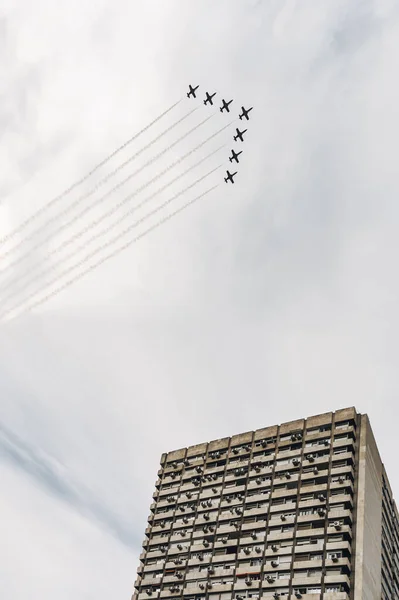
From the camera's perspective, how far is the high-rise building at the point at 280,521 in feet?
253

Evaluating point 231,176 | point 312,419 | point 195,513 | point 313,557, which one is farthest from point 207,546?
point 231,176

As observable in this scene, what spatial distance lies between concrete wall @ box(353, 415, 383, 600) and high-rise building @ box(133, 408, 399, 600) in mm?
131

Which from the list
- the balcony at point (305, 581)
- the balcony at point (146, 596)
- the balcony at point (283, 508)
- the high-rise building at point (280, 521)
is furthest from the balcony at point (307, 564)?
the balcony at point (146, 596)

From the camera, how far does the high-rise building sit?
77.1m

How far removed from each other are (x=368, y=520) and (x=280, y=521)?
10.8 metres

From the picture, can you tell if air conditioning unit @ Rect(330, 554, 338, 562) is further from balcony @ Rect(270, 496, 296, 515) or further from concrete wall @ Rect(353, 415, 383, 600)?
balcony @ Rect(270, 496, 296, 515)

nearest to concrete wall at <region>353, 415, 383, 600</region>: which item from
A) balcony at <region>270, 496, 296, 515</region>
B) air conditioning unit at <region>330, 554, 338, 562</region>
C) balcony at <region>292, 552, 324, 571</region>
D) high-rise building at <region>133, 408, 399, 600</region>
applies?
high-rise building at <region>133, 408, 399, 600</region>

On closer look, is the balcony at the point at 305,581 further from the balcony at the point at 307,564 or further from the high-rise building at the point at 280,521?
the balcony at the point at 307,564

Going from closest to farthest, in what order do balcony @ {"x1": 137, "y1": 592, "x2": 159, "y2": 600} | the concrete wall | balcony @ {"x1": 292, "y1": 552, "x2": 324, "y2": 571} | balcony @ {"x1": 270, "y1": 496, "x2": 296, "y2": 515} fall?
1. the concrete wall
2. balcony @ {"x1": 292, "y1": 552, "x2": 324, "y2": 571}
3. balcony @ {"x1": 270, "y1": 496, "x2": 296, "y2": 515}
4. balcony @ {"x1": 137, "y1": 592, "x2": 159, "y2": 600}

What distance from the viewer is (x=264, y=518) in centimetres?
8600

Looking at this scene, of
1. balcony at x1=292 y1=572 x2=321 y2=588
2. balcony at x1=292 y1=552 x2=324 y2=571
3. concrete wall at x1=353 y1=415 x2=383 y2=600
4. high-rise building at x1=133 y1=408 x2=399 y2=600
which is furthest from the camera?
high-rise building at x1=133 y1=408 x2=399 y2=600

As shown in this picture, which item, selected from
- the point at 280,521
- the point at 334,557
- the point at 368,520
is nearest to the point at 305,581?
the point at 334,557

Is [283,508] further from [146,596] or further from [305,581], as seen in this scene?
[146,596]

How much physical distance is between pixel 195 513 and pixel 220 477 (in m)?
6.24
